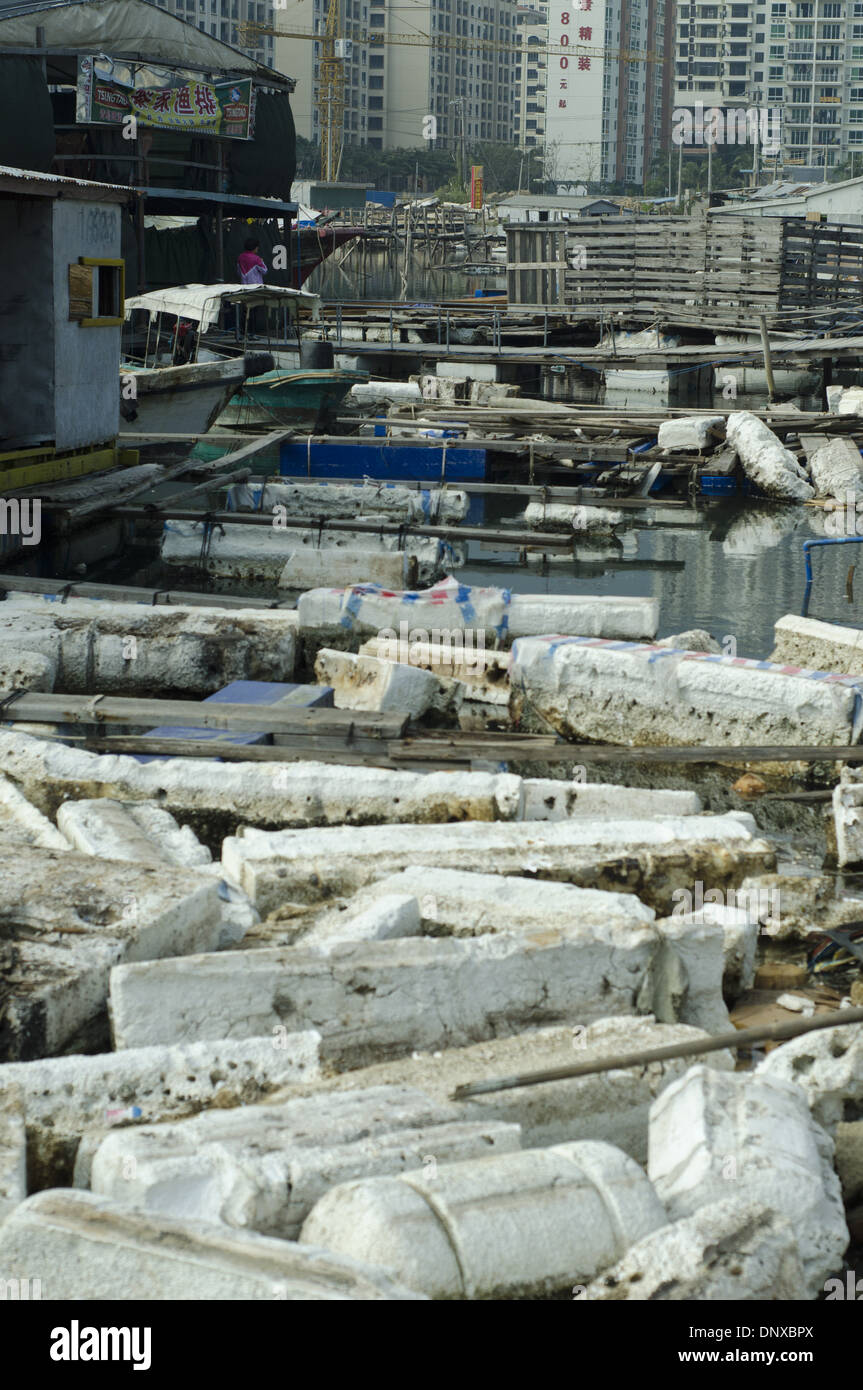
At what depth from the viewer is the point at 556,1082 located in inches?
162

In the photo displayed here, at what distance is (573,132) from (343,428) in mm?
110683

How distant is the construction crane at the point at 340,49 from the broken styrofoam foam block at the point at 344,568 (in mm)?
76167

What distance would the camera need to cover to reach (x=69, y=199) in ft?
42.5

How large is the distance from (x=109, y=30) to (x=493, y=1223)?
28301mm

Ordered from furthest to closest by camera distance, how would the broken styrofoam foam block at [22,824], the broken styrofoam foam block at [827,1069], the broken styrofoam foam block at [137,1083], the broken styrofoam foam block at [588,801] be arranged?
the broken styrofoam foam block at [588,801] < the broken styrofoam foam block at [22,824] < the broken styrofoam foam block at [827,1069] < the broken styrofoam foam block at [137,1083]

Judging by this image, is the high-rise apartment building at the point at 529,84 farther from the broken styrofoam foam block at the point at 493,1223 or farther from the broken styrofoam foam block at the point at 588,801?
the broken styrofoam foam block at the point at 493,1223

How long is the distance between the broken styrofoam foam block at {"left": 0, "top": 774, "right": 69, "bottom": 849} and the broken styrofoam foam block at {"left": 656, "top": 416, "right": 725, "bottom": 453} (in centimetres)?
1358

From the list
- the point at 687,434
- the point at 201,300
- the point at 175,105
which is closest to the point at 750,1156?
the point at 687,434

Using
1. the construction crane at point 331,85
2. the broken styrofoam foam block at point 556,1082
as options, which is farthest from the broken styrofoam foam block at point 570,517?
the construction crane at point 331,85

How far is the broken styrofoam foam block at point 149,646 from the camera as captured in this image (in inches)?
348

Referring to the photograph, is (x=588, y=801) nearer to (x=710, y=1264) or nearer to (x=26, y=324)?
(x=710, y=1264)

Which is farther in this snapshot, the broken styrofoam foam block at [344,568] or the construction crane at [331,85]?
the construction crane at [331,85]
